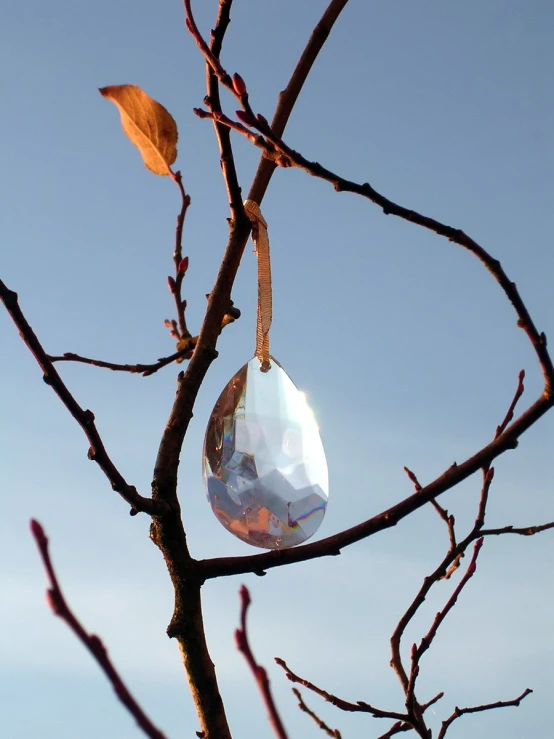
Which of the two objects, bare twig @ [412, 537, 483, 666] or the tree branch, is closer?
the tree branch

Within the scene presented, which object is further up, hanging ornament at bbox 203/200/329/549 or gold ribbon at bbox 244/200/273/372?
gold ribbon at bbox 244/200/273/372

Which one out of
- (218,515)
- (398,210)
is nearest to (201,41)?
(398,210)

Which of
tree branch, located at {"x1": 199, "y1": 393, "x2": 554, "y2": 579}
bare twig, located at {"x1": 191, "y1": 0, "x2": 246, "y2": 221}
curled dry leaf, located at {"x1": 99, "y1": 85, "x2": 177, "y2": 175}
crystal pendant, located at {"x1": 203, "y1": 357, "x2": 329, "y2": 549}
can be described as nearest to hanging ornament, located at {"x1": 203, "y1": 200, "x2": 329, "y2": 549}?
crystal pendant, located at {"x1": 203, "y1": 357, "x2": 329, "y2": 549}

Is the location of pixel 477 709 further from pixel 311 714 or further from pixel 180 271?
pixel 180 271

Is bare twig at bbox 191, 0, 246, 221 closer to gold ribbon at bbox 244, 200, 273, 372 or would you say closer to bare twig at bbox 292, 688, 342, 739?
gold ribbon at bbox 244, 200, 273, 372

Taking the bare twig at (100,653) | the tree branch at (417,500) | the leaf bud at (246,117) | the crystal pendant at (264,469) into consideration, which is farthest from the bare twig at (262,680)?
the leaf bud at (246,117)

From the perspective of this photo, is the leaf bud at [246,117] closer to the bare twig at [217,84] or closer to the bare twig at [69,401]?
the bare twig at [217,84]

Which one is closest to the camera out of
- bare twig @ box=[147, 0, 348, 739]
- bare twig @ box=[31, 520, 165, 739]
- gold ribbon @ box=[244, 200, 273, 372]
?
bare twig @ box=[31, 520, 165, 739]


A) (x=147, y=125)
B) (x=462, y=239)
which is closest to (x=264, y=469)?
(x=462, y=239)
